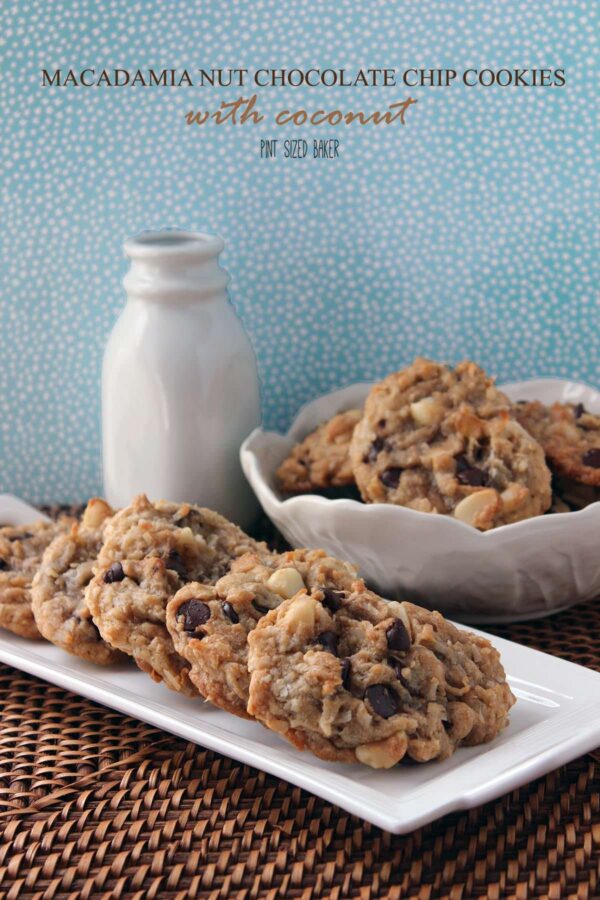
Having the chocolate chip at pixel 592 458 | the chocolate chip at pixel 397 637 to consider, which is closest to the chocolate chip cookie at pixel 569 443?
the chocolate chip at pixel 592 458

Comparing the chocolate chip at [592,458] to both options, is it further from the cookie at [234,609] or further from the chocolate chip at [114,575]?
the chocolate chip at [114,575]

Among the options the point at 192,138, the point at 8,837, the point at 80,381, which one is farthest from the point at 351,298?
the point at 8,837

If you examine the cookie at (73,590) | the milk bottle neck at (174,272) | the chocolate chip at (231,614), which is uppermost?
the milk bottle neck at (174,272)

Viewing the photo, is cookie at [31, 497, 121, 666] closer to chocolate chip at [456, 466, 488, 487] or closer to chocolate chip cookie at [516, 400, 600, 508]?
chocolate chip at [456, 466, 488, 487]

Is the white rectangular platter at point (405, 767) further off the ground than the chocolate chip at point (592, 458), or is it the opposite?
the chocolate chip at point (592, 458)

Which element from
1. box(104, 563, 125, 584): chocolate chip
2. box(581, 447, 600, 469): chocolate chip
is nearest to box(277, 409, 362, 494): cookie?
box(581, 447, 600, 469): chocolate chip

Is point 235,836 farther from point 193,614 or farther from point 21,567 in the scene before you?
point 21,567
